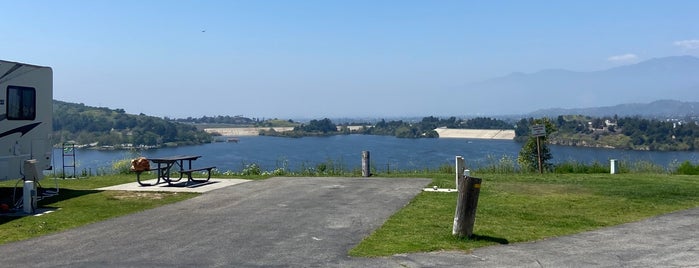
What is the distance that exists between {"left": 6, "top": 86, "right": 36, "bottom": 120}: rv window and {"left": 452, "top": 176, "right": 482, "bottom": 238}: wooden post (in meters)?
9.37

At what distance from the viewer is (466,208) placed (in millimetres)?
7809

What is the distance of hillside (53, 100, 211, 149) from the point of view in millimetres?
40000

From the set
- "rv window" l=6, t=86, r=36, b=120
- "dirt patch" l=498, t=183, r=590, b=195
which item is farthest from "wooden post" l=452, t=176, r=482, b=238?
"rv window" l=6, t=86, r=36, b=120

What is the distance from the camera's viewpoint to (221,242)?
774 centimetres

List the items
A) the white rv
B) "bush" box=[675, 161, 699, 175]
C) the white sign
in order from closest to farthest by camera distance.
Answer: the white rv
the white sign
"bush" box=[675, 161, 699, 175]

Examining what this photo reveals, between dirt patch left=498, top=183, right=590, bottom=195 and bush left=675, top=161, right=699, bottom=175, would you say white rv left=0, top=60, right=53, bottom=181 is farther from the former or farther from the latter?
bush left=675, top=161, right=699, bottom=175

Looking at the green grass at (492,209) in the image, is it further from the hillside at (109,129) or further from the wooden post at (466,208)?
the hillside at (109,129)

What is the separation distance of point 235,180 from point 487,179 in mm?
6478

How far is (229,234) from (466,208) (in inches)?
126

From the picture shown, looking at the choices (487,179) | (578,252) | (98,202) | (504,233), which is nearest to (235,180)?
(98,202)

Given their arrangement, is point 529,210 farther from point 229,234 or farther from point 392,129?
point 392,129

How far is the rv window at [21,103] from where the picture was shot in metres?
12.2

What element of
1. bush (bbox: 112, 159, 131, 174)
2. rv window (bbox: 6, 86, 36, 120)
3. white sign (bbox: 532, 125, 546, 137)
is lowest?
bush (bbox: 112, 159, 131, 174)

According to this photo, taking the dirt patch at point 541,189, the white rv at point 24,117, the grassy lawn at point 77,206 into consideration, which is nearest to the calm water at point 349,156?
the white rv at point 24,117
